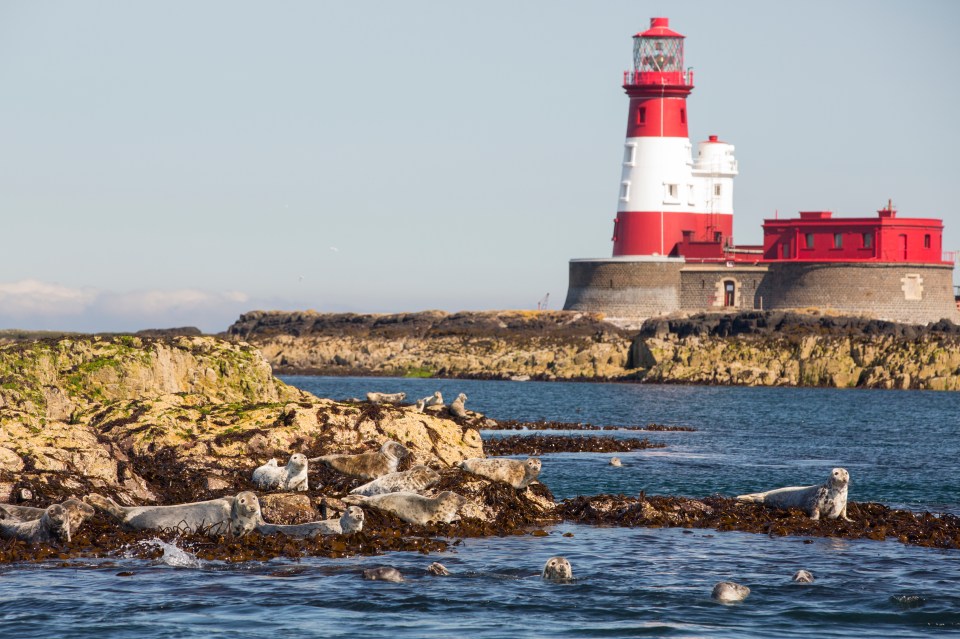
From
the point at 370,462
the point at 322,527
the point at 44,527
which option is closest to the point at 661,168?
the point at 370,462

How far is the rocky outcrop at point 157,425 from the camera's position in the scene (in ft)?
63.9

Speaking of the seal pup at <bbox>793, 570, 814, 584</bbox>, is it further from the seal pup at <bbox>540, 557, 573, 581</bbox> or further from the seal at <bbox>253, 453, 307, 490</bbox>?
the seal at <bbox>253, 453, 307, 490</bbox>

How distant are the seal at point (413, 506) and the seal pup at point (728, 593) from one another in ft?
17.2

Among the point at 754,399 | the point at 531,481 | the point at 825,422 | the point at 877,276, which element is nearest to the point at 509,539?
the point at 531,481

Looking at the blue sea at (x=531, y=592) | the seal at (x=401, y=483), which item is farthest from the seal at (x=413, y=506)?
the blue sea at (x=531, y=592)

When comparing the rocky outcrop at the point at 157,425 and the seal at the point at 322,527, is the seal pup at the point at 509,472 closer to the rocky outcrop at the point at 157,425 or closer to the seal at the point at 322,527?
the rocky outcrop at the point at 157,425

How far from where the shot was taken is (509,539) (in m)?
18.4

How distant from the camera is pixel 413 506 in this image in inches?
742

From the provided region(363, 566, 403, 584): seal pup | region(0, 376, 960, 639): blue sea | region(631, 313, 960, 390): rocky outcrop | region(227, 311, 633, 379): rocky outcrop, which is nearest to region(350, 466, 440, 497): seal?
region(0, 376, 960, 639): blue sea

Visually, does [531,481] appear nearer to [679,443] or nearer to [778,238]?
[679,443]

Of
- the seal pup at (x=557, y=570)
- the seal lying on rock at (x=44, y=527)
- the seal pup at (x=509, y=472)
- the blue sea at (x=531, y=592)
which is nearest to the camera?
the blue sea at (x=531, y=592)

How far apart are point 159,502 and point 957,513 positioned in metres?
13.0

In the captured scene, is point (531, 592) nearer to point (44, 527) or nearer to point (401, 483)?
point (401, 483)

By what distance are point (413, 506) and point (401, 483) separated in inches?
37.7
